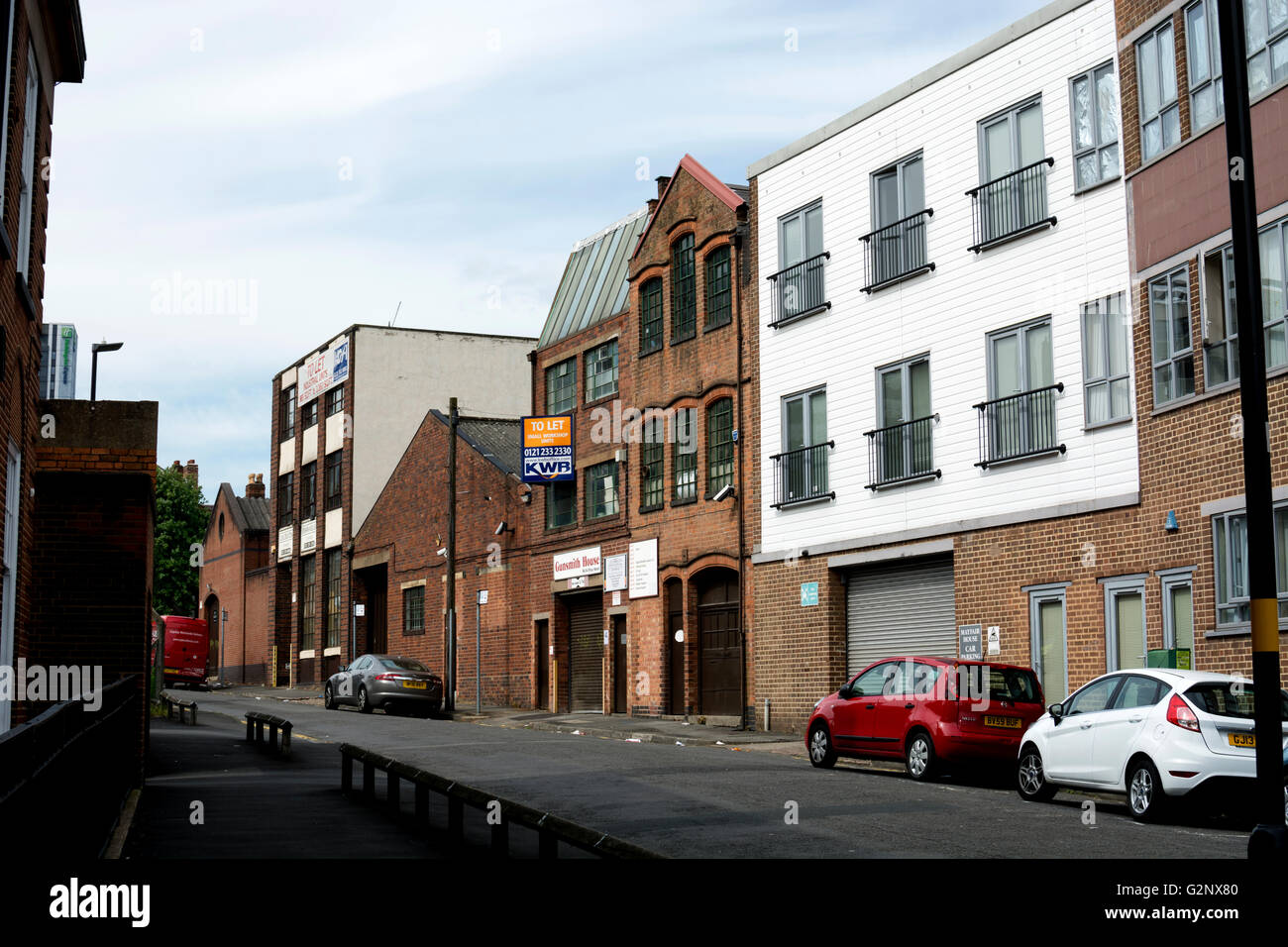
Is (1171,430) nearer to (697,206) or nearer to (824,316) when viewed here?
(824,316)

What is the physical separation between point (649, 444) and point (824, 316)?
286 inches

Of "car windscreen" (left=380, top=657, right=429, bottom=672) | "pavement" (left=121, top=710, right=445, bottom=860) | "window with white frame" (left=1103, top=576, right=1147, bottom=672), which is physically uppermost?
"window with white frame" (left=1103, top=576, right=1147, bottom=672)

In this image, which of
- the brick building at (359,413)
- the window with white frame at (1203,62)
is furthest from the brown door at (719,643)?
the brick building at (359,413)

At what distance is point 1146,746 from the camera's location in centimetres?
1447

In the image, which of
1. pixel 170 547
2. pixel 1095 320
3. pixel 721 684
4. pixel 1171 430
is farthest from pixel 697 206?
pixel 170 547

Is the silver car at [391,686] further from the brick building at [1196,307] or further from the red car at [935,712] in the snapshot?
the brick building at [1196,307]

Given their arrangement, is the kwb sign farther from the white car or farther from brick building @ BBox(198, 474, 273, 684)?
brick building @ BBox(198, 474, 273, 684)

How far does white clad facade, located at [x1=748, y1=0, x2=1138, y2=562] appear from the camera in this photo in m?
21.5

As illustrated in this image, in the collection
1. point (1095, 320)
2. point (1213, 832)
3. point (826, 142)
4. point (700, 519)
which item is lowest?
point (1213, 832)

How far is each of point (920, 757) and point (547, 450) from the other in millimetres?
19685

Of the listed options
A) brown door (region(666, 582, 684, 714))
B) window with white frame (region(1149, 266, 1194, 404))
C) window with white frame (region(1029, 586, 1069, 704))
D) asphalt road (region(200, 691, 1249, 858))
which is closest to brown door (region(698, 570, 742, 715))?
brown door (region(666, 582, 684, 714))

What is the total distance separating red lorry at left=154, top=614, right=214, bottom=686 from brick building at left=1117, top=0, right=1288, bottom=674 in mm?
41953

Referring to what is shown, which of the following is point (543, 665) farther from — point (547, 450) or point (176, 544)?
point (176, 544)
